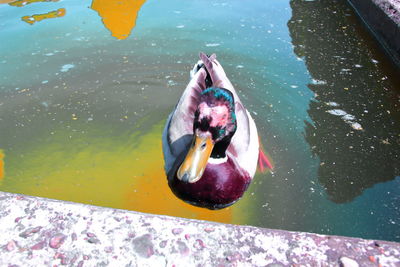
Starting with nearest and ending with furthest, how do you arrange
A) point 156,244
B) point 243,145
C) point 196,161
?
point 156,244 → point 196,161 → point 243,145

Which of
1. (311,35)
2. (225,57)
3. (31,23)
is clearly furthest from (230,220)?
(31,23)

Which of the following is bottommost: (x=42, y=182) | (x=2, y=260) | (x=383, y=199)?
(x=42, y=182)

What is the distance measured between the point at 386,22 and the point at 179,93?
2.52m

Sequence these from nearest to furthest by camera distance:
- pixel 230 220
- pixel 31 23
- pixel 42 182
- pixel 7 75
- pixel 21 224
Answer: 1. pixel 21 224
2. pixel 230 220
3. pixel 42 182
4. pixel 7 75
5. pixel 31 23

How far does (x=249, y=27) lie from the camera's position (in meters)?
4.60

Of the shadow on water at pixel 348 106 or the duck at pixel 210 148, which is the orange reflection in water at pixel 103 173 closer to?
the duck at pixel 210 148

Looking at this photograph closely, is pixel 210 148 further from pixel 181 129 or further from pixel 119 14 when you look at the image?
pixel 119 14

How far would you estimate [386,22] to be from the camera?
3.80 meters

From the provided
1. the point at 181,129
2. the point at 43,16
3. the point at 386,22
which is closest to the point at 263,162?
the point at 181,129

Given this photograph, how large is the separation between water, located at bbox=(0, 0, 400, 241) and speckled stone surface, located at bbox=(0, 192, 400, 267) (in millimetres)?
974

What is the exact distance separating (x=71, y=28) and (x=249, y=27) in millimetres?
2454

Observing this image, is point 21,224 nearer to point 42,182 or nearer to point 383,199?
point 42,182

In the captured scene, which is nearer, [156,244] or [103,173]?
[156,244]

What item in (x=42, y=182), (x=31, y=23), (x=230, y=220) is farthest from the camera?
(x=31, y=23)
